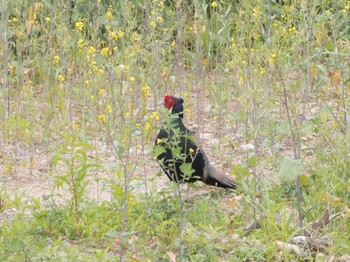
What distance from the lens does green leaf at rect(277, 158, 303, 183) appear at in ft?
18.1

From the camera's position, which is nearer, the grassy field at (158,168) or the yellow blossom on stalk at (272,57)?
the grassy field at (158,168)

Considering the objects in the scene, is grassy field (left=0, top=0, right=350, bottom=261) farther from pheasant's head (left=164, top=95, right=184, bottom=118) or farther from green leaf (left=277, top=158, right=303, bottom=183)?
pheasant's head (left=164, top=95, right=184, bottom=118)

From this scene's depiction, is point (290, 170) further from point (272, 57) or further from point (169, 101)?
point (169, 101)

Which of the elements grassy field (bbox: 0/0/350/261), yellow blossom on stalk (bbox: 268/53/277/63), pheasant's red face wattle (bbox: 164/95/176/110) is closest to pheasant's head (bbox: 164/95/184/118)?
pheasant's red face wattle (bbox: 164/95/176/110)

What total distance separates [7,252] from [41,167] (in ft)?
6.04

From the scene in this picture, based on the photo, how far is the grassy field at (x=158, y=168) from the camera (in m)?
5.46

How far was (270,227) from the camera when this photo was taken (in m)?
5.67

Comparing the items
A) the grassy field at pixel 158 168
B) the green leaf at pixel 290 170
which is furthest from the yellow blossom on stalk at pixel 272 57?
the green leaf at pixel 290 170

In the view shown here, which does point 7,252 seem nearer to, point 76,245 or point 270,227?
point 76,245

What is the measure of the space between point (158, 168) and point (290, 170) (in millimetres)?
1921

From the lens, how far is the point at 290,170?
5531mm

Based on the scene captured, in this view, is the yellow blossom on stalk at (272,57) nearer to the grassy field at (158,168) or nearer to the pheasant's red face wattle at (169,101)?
the grassy field at (158,168)

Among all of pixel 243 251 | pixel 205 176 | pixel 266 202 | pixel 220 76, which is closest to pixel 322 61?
pixel 220 76

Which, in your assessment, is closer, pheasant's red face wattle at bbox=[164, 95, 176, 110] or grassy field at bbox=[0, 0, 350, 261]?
grassy field at bbox=[0, 0, 350, 261]
